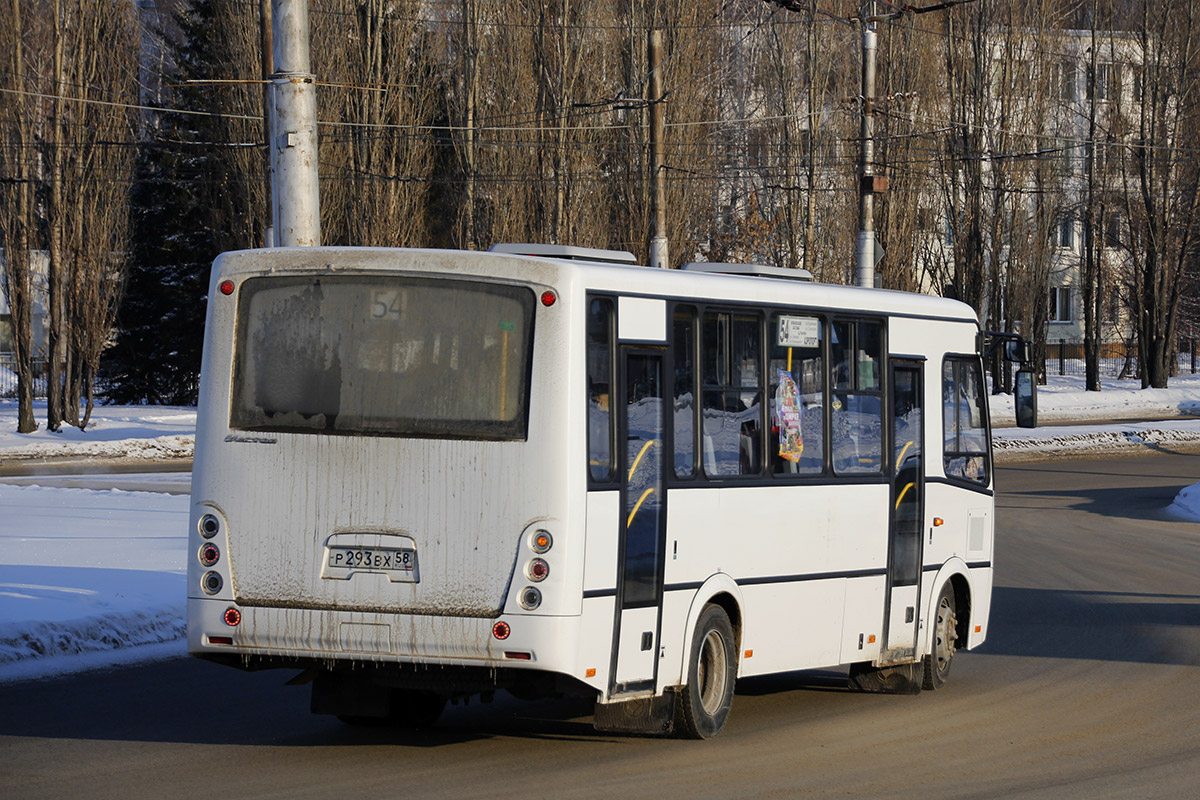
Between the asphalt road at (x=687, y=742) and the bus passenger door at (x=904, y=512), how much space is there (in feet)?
1.61

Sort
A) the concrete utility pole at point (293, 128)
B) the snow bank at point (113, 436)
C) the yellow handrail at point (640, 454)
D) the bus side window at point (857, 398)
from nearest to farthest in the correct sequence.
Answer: the yellow handrail at point (640, 454) < the bus side window at point (857, 398) < the concrete utility pole at point (293, 128) < the snow bank at point (113, 436)

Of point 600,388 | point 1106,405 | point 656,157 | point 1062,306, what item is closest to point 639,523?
point 600,388

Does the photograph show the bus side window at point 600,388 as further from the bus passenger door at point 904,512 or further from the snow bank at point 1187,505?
the snow bank at point 1187,505

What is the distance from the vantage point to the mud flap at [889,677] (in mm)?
11312

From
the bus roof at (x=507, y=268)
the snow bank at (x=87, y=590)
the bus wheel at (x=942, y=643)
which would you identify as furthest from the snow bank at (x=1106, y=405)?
the bus roof at (x=507, y=268)

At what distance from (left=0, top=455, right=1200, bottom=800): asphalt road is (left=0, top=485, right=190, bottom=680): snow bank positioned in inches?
26.8

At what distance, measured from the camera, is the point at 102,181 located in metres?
41.7

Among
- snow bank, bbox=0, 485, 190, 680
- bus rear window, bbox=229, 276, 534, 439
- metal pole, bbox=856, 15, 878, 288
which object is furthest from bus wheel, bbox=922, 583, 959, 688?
metal pole, bbox=856, 15, 878, 288

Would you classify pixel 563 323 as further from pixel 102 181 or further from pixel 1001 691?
pixel 102 181

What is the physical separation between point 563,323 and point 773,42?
4592 cm

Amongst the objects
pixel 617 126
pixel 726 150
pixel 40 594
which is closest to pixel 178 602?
pixel 40 594

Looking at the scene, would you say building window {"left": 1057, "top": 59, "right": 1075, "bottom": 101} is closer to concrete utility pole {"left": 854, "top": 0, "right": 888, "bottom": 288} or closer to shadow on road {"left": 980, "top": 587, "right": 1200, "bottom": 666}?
concrete utility pole {"left": 854, "top": 0, "right": 888, "bottom": 288}

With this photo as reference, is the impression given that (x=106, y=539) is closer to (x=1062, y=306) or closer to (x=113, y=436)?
(x=113, y=436)

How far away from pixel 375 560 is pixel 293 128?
20.9ft
